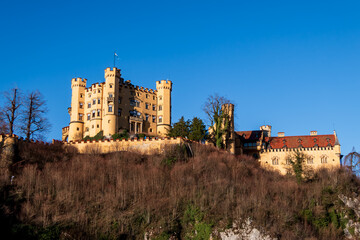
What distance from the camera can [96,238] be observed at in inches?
1607

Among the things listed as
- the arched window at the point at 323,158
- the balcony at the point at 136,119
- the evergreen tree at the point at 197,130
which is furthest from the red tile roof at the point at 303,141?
the balcony at the point at 136,119

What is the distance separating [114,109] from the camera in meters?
72.4

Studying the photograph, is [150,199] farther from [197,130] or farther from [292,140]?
[292,140]

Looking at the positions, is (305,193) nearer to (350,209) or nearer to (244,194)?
(350,209)

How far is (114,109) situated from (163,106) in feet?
32.6

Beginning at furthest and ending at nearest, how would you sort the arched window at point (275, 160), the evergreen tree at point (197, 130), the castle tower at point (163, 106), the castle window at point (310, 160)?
the castle tower at point (163, 106) < the arched window at point (275, 160) < the castle window at point (310, 160) < the evergreen tree at point (197, 130)

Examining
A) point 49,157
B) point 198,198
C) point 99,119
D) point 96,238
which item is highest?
point 99,119

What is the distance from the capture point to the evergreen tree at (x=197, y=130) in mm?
62594

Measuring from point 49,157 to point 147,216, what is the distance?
14429 millimetres

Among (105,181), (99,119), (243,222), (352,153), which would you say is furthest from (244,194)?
(99,119)

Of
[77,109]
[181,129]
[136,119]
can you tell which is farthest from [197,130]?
[77,109]

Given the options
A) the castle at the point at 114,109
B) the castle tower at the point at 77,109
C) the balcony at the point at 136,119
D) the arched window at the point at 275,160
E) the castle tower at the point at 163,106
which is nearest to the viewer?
the castle at the point at 114,109

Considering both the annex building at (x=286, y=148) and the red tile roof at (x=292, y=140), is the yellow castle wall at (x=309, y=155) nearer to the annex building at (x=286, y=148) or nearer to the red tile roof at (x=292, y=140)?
the annex building at (x=286, y=148)

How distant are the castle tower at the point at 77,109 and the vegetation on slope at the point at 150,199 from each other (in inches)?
732
